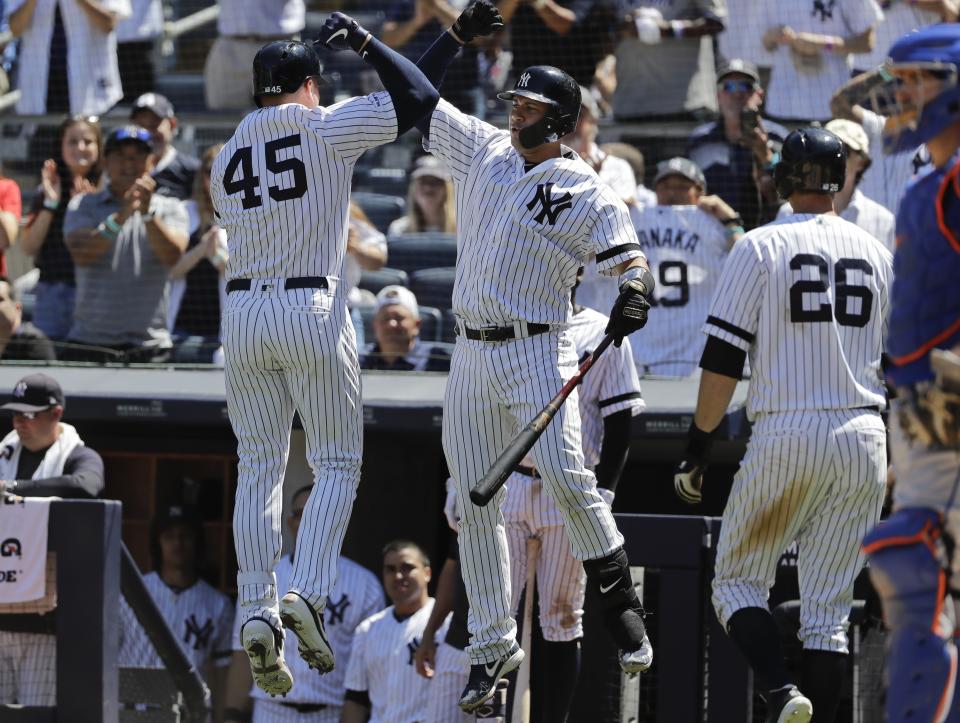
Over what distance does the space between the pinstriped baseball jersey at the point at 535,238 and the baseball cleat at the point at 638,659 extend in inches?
42.9

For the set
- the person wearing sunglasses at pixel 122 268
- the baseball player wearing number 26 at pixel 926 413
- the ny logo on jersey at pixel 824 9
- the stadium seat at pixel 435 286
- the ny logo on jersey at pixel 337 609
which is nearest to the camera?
the baseball player wearing number 26 at pixel 926 413

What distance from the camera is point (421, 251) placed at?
361 inches

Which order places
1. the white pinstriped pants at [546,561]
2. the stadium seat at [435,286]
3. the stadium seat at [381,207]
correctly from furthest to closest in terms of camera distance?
the stadium seat at [381,207]
the stadium seat at [435,286]
the white pinstriped pants at [546,561]

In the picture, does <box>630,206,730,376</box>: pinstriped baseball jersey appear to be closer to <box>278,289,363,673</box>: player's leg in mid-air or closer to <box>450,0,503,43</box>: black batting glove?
<box>450,0,503,43</box>: black batting glove

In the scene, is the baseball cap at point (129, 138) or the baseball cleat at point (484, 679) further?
the baseball cap at point (129, 138)

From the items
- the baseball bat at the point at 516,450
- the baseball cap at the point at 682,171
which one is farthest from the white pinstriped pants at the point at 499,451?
the baseball cap at the point at 682,171

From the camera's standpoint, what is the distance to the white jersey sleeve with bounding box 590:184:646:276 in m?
5.30

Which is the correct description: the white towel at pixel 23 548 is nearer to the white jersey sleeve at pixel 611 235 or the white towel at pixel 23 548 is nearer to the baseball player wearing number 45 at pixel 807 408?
the white jersey sleeve at pixel 611 235

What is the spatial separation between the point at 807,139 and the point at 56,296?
4.91m

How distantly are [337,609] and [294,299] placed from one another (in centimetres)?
271

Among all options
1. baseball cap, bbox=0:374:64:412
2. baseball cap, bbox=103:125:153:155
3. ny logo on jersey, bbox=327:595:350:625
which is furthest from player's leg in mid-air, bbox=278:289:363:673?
baseball cap, bbox=103:125:153:155

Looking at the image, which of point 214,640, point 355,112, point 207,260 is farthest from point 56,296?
point 355,112

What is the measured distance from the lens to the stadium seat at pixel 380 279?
29.6 feet

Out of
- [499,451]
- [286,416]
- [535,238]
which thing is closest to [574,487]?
[499,451]
